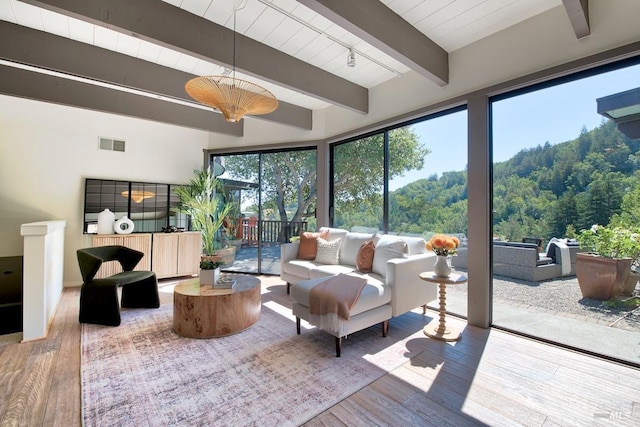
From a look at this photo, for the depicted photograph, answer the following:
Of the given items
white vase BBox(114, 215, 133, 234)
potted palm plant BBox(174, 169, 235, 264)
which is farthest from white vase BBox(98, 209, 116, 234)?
potted palm plant BBox(174, 169, 235, 264)

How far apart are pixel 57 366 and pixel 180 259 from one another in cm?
293

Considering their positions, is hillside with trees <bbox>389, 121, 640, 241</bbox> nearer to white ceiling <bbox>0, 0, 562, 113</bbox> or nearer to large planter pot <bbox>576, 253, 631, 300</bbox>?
large planter pot <bbox>576, 253, 631, 300</bbox>

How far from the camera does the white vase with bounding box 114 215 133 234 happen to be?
468cm

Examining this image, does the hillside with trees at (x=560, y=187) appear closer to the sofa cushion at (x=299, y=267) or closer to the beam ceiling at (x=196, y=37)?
the sofa cushion at (x=299, y=267)

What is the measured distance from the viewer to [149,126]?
5207 millimetres

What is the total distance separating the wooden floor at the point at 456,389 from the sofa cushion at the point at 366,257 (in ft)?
3.17

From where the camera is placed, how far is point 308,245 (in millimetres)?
4262

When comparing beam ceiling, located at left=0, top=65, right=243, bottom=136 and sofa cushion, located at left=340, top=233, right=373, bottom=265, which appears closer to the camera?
beam ceiling, located at left=0, top=65, right=243, bottom=136

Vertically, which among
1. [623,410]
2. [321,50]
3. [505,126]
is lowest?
[623,410]

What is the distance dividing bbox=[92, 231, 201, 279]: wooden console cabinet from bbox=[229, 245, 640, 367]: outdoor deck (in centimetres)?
443

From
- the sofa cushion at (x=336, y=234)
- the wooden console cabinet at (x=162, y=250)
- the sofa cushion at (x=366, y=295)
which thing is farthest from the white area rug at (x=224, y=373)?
the wooden console cabinet at (x=162, y=250)

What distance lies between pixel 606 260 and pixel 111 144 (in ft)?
21.9

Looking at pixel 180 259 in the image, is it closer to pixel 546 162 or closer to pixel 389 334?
pixel 389 334

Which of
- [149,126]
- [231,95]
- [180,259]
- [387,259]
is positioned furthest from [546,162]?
[149,126]
